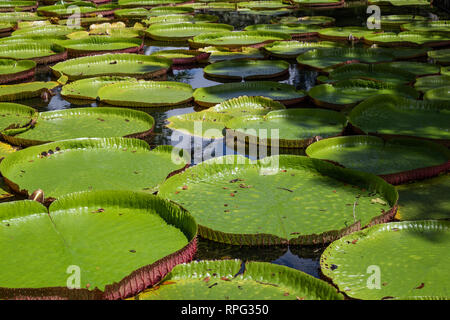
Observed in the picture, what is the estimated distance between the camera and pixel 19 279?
236 cm

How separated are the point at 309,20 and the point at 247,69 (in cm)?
370

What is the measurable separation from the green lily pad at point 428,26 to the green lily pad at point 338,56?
164 centimetres

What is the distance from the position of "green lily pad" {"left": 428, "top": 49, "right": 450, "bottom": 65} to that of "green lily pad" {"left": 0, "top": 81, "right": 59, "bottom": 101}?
4.18 meters

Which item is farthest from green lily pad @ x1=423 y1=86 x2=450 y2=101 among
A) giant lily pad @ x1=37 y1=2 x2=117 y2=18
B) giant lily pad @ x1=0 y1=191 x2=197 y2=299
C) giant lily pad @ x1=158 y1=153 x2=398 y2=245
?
giant lily pad @ x1=37 y1=2 x2=117 y2=18

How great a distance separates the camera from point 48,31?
898 centimetres

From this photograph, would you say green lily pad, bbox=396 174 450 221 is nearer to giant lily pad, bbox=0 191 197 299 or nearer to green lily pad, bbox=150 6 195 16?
giant lily pad, bbox=0 191 197 299

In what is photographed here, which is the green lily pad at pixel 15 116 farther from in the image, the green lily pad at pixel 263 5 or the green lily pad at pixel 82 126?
the green lily pad at pixel 263 5

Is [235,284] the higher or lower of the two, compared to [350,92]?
lower

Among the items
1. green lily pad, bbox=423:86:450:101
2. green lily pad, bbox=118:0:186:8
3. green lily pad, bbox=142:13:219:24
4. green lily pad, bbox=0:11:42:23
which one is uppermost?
green lily pad, bbox=118:0:186:8

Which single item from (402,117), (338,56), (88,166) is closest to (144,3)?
(338,56)

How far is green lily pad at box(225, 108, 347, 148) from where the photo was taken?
404cm

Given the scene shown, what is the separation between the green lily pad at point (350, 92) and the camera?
491 centimetres

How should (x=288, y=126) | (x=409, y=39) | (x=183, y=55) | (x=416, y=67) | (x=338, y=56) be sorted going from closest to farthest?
(x=288, y=126) < (x=416, y=67) < (x=338, y=56) < (x=183, y=55) < (x=409, y=39)

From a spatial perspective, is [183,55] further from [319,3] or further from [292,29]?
[319,3]
